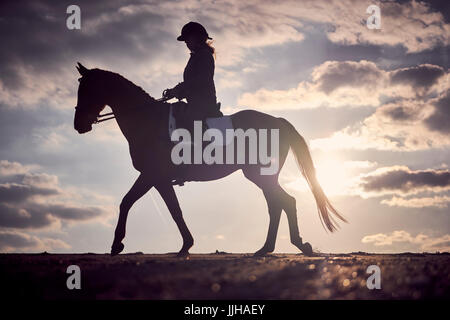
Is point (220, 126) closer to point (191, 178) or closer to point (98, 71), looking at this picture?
point (191, 178)

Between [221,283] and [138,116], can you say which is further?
[138,116]

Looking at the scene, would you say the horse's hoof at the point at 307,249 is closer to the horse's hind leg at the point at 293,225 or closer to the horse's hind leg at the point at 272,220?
the horse's hind leg at the point at 293,225

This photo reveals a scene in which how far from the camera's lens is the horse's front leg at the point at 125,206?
9.21m

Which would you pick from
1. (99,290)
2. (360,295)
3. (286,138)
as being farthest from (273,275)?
(286,138)

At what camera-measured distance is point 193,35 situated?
9.93 m

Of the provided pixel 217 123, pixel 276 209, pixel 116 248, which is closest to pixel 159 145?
pixel 217 123

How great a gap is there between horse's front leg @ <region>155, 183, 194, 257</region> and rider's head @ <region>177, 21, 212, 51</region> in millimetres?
3009

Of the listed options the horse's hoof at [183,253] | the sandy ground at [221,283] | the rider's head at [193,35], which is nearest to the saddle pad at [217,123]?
the rider's head at [193,35]

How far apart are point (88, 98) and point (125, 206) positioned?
250 centimetres

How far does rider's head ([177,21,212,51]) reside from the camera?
9938mm

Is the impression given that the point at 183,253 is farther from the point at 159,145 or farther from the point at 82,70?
the point at 82,70

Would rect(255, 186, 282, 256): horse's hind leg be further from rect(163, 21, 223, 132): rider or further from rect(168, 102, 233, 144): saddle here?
rect(163, 21, 223, 132): rider

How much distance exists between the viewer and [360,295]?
4.22 m
